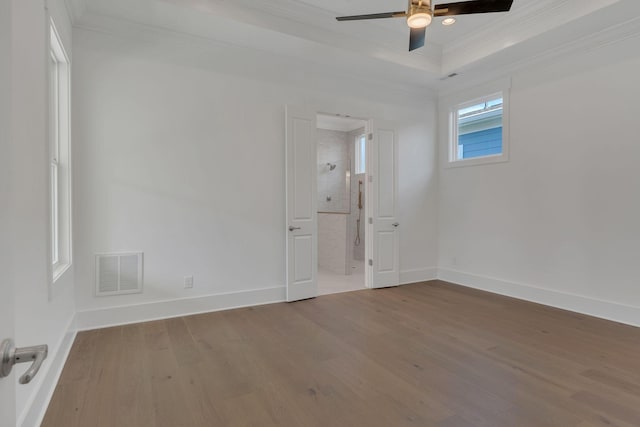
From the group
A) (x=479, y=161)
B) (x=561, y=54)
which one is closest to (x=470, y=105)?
(x=479, y=161)

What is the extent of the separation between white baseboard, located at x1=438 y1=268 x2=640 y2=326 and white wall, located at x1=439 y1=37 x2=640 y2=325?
11mm

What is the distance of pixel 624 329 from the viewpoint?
3244 millimetres

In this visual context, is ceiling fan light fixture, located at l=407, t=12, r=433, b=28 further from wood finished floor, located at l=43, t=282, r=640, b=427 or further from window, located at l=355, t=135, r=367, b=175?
window, located at l=355, t=135, r=367, b=175

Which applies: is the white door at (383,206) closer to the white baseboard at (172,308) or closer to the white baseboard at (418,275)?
the white baseboard at (418,275)

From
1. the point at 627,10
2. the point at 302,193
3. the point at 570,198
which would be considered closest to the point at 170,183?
the point at 302,193

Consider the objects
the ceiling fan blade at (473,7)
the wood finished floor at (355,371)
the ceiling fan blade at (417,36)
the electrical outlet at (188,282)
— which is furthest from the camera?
the electrical outlet at (188,282)

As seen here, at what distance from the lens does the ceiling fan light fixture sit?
240cm

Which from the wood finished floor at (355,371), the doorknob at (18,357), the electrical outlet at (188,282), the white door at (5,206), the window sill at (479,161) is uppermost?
the window sill at (479,161)

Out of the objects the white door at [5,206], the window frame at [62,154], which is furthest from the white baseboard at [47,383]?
the white door at [5,206]

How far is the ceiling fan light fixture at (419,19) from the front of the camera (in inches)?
94.4

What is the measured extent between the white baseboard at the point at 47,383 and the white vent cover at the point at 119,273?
520 millimetres

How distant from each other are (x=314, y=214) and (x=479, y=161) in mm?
2477

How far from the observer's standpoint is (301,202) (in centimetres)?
424

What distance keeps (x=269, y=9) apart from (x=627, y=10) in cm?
334
